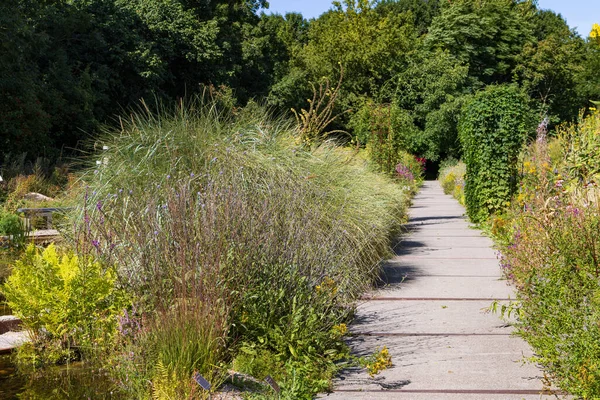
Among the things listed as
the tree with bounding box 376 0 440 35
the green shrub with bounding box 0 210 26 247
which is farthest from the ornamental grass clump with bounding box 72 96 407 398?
the tree with bounding box 376 0 440 35

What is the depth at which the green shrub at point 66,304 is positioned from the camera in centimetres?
515

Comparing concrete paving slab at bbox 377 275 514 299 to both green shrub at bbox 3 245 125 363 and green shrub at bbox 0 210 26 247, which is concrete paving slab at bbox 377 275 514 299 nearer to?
green shrub at bbox 3 245 125 363

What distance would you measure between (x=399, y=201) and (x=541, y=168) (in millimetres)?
2873

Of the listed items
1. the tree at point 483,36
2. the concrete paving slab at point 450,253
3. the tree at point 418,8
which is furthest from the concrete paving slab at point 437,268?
the tree at point 418,8

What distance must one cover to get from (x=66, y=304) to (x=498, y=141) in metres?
11.3

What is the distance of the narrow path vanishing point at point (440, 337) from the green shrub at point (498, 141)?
147 inches

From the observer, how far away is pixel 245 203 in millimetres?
5461

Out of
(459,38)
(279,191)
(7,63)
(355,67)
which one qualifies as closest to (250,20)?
(355,67)

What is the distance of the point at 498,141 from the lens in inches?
578

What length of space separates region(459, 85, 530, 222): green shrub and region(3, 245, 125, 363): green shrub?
1063cm

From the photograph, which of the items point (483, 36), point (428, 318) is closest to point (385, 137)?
point (428, 318)

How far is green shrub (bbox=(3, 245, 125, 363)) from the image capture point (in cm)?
515

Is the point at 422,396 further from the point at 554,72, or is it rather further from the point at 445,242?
the point at 554,72

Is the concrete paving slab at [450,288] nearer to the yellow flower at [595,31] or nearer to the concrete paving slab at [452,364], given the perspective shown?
the concrete paving slab at [452,364]
